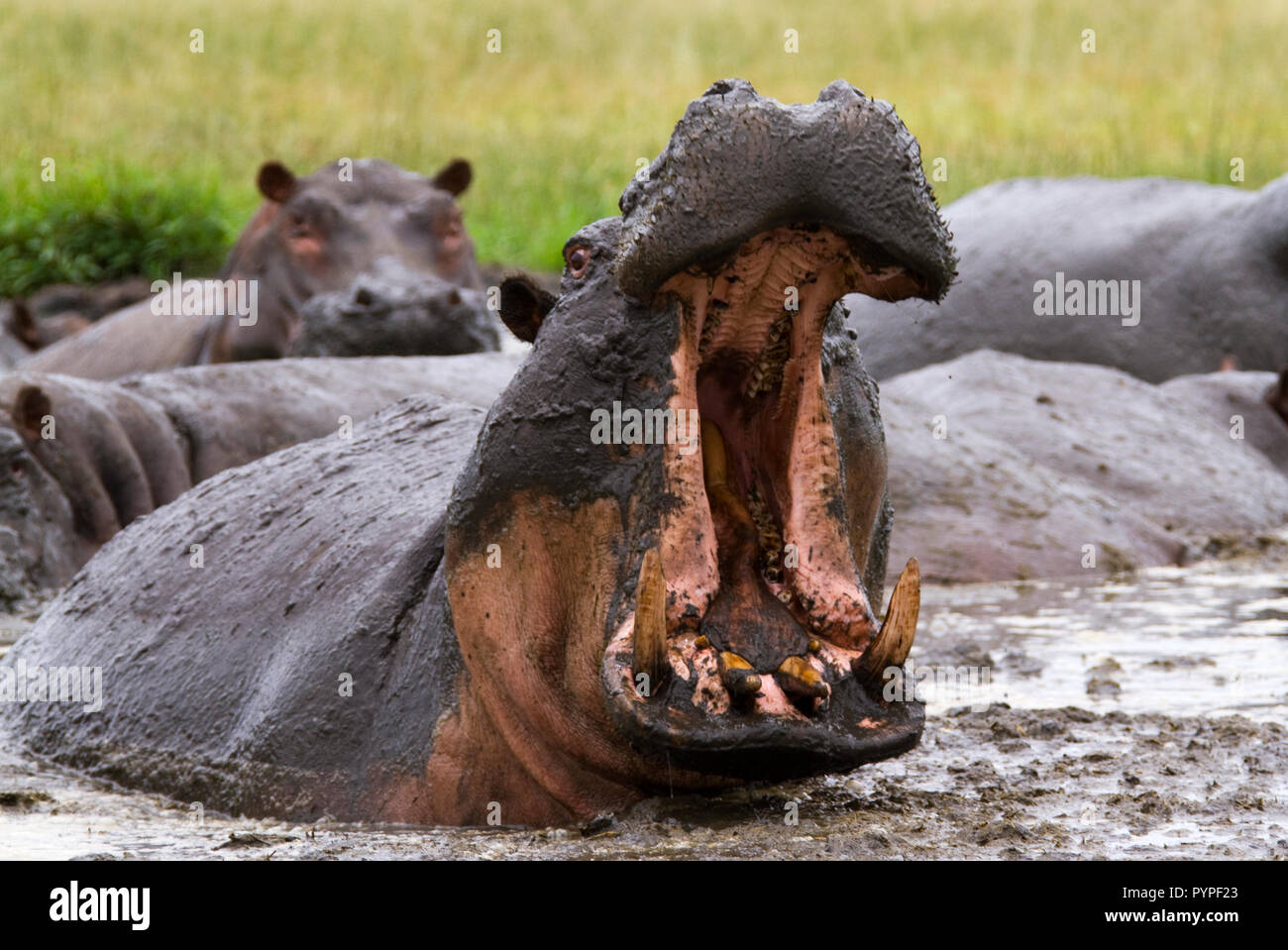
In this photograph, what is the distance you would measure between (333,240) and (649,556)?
6937 mm

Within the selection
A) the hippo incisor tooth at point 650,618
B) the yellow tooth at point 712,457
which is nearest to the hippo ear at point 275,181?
the yellow tooth at point 712,457

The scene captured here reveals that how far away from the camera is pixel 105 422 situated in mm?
7180

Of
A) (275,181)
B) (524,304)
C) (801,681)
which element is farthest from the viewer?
(275,181)

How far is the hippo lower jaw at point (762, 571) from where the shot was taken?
339cm

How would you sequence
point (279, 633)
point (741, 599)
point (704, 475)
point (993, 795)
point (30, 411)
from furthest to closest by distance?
point (30, 411), point (279, 633), point (993, 795), point (704, 475), point (741, 599)

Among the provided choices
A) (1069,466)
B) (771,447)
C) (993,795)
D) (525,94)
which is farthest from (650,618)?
(525,94)

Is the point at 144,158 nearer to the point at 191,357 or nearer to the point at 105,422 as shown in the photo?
the point at 191,357

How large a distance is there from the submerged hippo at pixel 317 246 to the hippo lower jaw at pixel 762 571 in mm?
6247

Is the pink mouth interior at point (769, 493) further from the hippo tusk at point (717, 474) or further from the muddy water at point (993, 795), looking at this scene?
the muddy water at point (993, 795)

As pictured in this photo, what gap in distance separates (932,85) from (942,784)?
19408 millimetres

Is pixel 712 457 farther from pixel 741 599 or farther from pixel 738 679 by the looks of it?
pixel 738 679

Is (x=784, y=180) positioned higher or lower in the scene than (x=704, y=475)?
higher

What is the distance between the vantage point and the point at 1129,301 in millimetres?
10492
